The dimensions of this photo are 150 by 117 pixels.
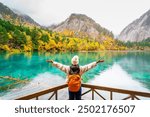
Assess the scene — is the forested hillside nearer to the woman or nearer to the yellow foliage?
the yellow foliage

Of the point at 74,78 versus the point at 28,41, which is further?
the point at 28,41

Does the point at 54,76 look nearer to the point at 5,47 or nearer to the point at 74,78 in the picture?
the point at 74,78

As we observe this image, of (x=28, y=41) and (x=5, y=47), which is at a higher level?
(x=28, y=41)

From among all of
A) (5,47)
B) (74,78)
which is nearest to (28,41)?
(5,47)

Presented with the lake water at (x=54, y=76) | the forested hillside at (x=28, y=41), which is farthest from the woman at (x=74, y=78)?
the forested hillside at (x=28, y=41)

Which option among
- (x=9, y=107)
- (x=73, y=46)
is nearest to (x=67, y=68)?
(x=9, y=107)

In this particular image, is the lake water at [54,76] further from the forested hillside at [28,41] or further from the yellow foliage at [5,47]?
the forested hillside at [28,41]

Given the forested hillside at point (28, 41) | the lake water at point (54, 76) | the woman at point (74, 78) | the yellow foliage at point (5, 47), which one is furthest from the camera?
the forested hillside at point (28, 41)

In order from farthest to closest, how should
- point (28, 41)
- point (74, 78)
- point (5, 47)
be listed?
point (28, 41)
point (5, 47)
point (74, 78)

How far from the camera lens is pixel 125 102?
4.50m

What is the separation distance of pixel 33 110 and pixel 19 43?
48.4m

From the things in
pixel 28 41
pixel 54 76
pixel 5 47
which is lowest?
pixel 54 76

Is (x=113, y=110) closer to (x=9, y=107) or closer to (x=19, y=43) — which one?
(x=9, y=107)

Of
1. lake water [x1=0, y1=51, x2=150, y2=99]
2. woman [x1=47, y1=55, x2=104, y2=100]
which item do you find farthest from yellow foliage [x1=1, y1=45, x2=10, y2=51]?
woman [x1=47, y1=55, x2=104, y2=100]
